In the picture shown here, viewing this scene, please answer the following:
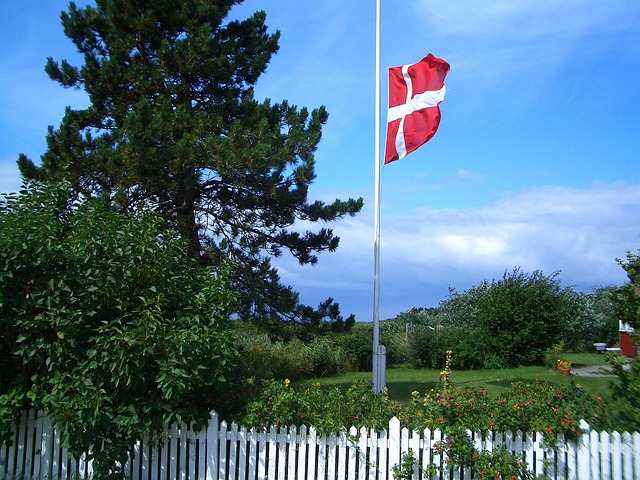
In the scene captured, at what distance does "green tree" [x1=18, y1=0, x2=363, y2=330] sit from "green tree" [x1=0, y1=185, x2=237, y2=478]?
551 cm

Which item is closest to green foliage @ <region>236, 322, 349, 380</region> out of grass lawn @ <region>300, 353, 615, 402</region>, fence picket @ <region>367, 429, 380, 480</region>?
grass lawn @ <region>300, 353, 615, 402</region>

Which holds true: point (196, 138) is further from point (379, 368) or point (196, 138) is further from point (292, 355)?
point (292, 355)

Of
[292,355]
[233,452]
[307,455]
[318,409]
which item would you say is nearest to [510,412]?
[318,409]

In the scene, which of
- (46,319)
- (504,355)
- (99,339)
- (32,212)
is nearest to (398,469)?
(99,339)

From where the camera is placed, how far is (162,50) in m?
12.8

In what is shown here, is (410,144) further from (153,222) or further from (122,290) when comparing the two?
(122,290)

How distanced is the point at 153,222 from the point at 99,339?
1.62 m

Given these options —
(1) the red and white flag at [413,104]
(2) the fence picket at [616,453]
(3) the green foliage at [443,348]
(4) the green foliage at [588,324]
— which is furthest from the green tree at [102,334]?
(4) the green foliage at [588,324]

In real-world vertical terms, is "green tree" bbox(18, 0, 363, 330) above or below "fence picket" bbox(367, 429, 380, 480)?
above

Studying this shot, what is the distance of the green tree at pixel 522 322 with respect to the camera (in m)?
22.6

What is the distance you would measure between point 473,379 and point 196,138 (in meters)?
11.9

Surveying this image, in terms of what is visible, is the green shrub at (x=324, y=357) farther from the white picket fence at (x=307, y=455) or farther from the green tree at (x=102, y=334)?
the green tree at (x=102, y=334)

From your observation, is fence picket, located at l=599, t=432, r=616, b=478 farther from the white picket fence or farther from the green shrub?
the green shrub

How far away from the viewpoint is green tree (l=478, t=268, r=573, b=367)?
2261 cm
